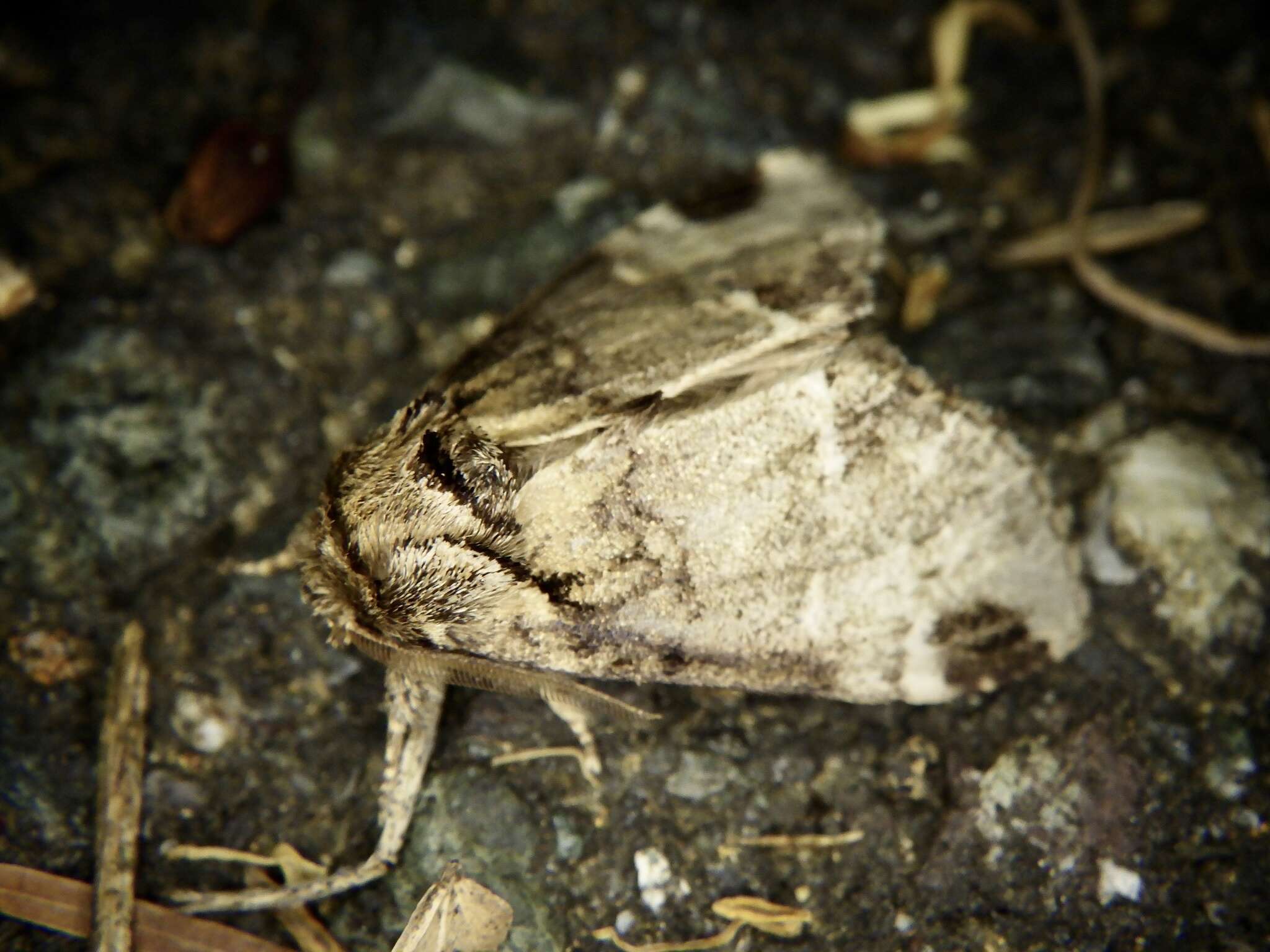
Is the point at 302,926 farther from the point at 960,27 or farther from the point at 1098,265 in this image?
the point at 960,27

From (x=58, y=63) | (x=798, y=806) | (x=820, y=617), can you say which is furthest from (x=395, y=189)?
(x=798, y=806)

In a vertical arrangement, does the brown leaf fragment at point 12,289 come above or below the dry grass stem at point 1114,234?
above

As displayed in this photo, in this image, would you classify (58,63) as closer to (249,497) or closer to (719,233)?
(249,497)

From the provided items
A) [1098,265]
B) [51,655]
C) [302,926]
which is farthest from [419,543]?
[1098,265]

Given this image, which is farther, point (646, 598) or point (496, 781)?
point (496, 781)

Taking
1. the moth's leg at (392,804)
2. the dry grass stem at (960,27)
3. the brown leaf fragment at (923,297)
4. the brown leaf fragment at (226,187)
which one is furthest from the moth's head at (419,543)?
the dry grass stem at (960,27)

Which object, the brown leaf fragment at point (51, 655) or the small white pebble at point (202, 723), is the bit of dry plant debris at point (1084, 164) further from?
the brown leaf fragment at point (51, 655)

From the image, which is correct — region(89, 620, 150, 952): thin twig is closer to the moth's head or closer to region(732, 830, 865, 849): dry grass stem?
the moth's head
